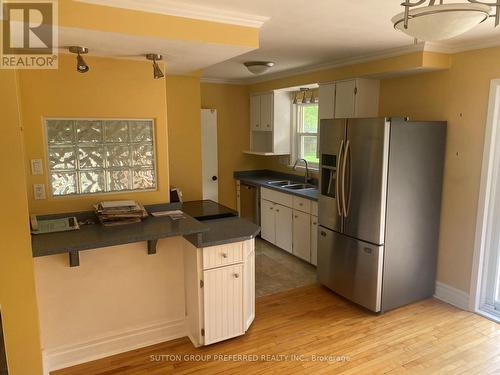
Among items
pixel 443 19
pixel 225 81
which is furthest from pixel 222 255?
pixel 225 81

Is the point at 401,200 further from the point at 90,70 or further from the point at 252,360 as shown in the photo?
the point at 90,70

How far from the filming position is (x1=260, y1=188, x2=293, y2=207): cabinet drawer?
4.65m

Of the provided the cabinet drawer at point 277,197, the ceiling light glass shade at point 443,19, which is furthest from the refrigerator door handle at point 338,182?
the ceiling light glass shade at point 443,19

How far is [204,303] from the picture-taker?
8.91 ft

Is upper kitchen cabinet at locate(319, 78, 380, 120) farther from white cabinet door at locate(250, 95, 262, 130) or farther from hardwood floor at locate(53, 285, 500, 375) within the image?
hardwood floor at locate(53, 285, 500, 375)

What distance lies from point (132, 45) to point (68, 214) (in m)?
1.32

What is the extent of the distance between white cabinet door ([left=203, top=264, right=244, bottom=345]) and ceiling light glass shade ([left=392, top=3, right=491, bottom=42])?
6.60 feet

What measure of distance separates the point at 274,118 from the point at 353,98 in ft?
5.18

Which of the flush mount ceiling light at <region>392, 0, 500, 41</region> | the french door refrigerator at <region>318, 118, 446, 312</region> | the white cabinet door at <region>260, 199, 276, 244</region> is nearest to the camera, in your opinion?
the flush mount ceiling light at <region>392, 0, 500, 41</region>

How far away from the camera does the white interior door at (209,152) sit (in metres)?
5.30

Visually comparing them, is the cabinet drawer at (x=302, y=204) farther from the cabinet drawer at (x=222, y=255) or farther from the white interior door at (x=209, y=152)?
the cabinet drawer at (x=222, y=255)

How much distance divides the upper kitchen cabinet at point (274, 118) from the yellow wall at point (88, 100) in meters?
2.60

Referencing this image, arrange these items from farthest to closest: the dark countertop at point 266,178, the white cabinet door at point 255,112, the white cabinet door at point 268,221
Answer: the white cabinet door at point 255,112
the white cabinet door at point 268,221
the dark countertop at point 266,178

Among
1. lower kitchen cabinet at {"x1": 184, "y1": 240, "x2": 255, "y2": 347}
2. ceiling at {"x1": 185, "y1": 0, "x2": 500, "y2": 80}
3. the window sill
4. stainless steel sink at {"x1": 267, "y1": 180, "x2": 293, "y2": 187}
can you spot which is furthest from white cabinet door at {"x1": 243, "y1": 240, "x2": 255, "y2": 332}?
the window sill
